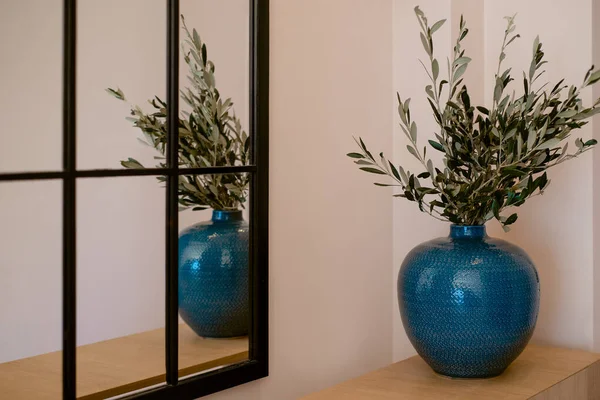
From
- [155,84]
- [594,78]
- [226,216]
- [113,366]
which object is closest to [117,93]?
[155,84]

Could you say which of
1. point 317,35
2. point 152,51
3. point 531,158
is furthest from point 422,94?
point 152,51

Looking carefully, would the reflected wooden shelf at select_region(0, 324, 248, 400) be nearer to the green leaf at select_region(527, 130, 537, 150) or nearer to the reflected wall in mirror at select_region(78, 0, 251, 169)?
the reflected wall in mirror at select_region(78, 0, 251, 169)

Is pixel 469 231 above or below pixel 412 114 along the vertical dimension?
below

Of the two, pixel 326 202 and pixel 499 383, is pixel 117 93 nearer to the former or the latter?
pixel 326 202

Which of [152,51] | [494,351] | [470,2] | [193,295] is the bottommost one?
[494,351]

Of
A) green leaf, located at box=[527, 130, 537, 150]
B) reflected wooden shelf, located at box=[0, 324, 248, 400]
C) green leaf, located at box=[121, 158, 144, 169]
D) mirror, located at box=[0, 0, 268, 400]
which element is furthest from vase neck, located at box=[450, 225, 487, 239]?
green leaf, located at box=[121, 158, 144, 169]

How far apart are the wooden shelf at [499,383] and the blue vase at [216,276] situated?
0.84ft

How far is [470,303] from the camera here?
1829 mm

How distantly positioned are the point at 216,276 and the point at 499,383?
27.8 inches

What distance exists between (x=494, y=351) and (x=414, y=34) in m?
0.97

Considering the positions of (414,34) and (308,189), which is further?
(414,34)

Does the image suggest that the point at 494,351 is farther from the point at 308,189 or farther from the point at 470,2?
the point at 470,2

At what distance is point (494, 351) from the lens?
6.08 ft

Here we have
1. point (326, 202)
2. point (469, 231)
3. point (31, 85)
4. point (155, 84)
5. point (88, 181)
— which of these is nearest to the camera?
point (31, 85)
